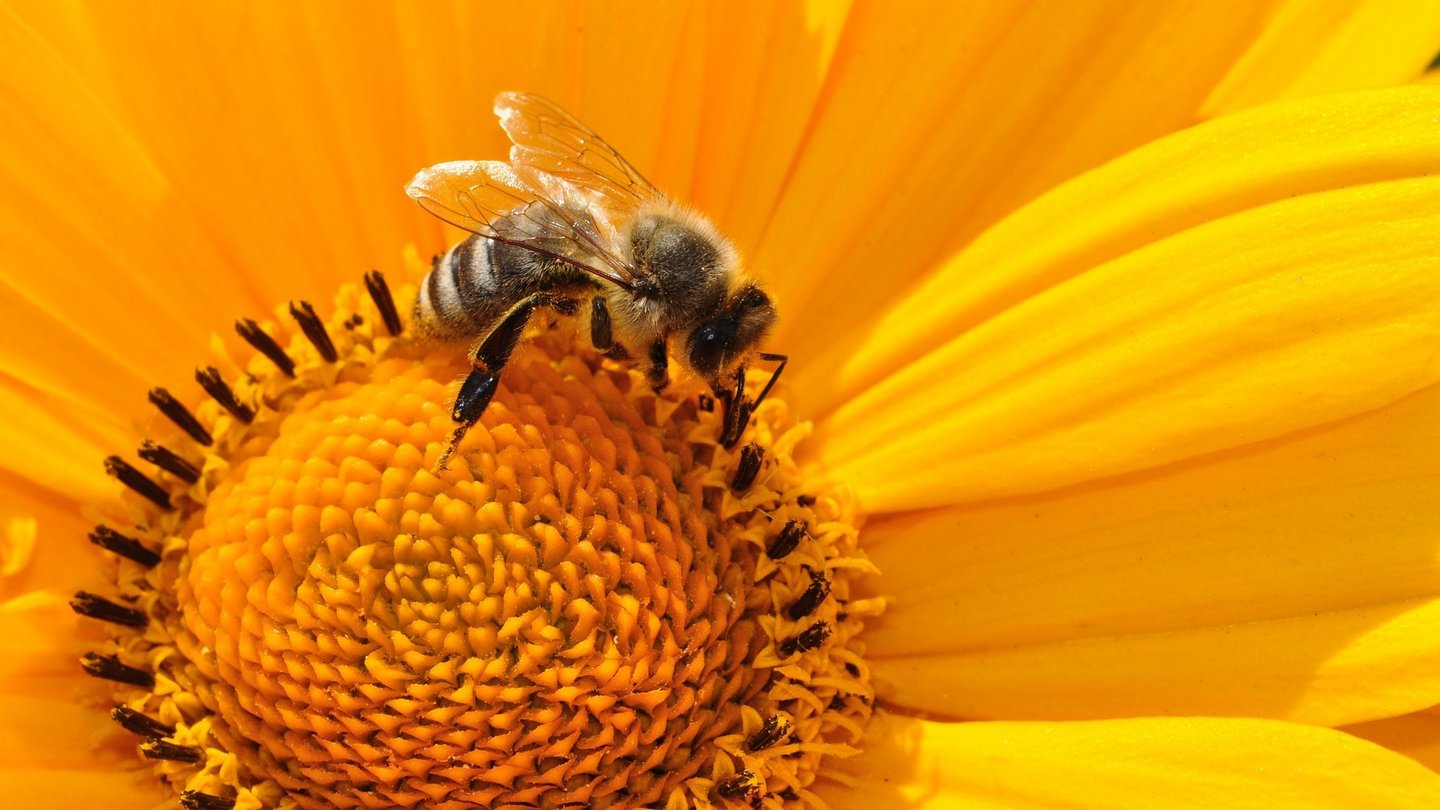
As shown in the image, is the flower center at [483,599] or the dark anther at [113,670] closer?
the flower center at [483,599]

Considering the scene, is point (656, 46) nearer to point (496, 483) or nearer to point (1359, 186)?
point (496, 483)

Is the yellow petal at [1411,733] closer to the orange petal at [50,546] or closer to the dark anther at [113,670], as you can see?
the dark anther at [113,670]

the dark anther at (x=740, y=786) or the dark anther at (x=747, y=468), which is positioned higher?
the dark anther at (x=747, y=468)

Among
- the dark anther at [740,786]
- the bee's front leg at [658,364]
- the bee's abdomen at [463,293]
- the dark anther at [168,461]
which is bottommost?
the dark anther at [740,786]

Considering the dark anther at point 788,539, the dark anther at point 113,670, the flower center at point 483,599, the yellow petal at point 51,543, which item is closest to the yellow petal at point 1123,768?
the flower center at point 483,599

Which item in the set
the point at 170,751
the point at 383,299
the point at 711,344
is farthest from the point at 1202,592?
the point at 170,751

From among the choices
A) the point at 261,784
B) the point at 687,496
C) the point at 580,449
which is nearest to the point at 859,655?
the point at 687,496
